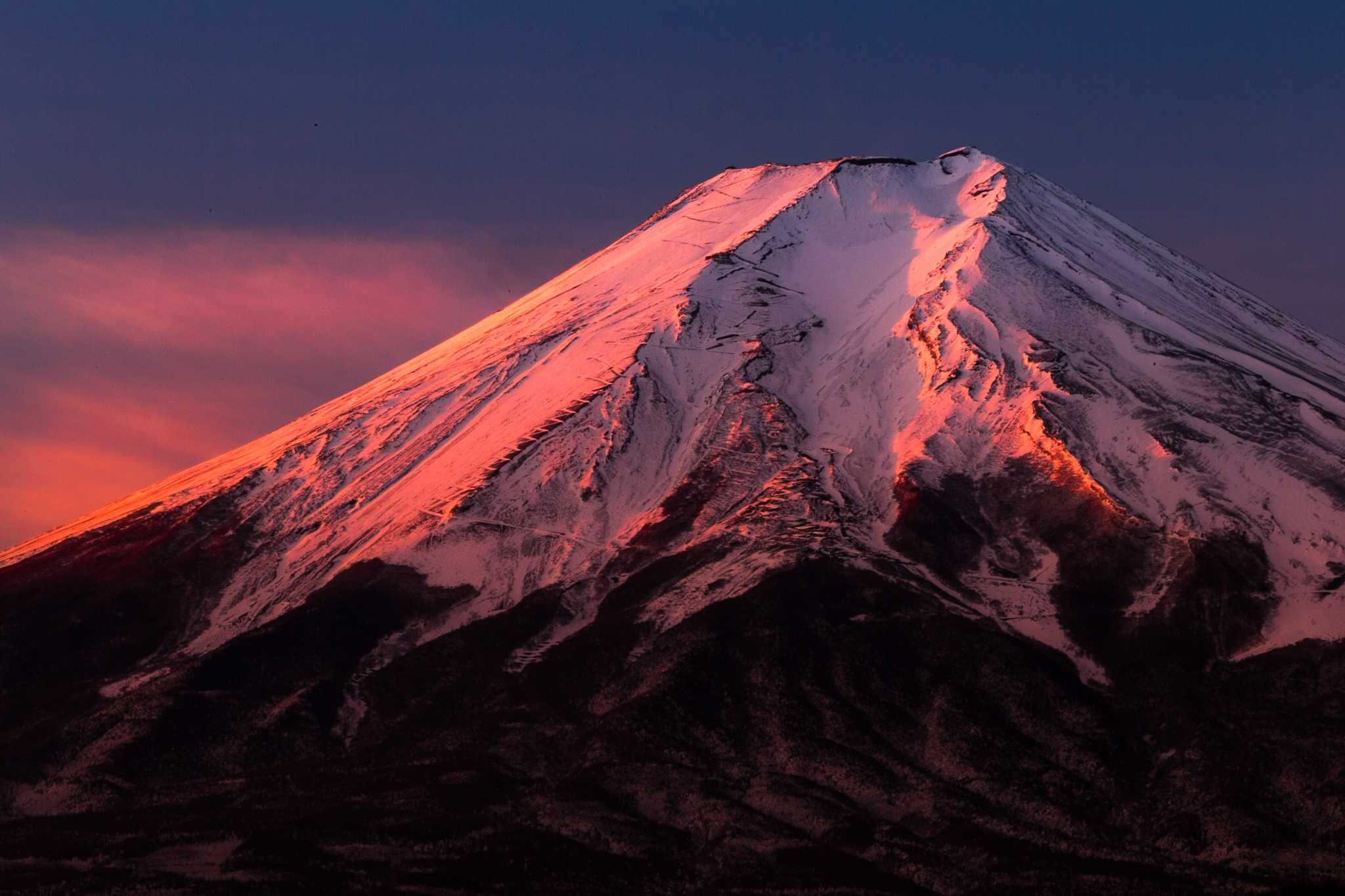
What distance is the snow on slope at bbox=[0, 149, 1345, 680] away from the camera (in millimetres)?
130125

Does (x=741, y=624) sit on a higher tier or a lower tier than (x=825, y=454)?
lower

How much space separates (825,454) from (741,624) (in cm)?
3957

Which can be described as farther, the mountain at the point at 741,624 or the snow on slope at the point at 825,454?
the snow on slope at the point at 825,454

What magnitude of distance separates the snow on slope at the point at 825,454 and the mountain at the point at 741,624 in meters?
0.59

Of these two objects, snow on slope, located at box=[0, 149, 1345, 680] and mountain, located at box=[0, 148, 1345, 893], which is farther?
snow on slope, located at box=[0, 149, 1345, 680]

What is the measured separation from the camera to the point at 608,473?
6088 inches

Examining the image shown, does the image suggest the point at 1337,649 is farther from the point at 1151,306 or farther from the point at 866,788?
the point at 1151,306

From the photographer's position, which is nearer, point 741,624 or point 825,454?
point 741,624

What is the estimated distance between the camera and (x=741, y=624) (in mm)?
119875

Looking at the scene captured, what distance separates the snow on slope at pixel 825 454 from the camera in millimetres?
130125

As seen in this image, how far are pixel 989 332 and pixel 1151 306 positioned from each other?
28.5m

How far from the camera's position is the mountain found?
86875 mm

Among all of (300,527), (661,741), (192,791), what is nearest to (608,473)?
(300,527)

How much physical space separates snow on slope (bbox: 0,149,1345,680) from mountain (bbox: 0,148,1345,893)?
23.1 inches
